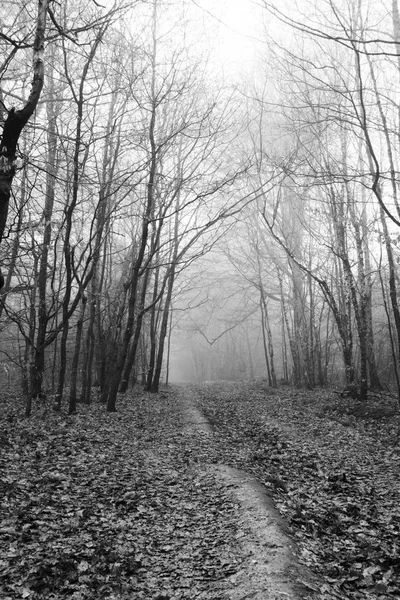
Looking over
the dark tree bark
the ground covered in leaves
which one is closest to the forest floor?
the ground covered in leaves

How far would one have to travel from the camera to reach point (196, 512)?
214 inches

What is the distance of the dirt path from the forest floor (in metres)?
0.02

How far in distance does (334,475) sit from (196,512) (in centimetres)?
250

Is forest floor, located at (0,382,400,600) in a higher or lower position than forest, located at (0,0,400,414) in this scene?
lower

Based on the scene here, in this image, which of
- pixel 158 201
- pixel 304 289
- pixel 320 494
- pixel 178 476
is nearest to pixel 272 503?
pixel 320 494

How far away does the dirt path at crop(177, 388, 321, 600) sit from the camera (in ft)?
11.8

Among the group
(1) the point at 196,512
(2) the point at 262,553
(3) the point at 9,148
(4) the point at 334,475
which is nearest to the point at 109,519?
(1) the point at 196,512

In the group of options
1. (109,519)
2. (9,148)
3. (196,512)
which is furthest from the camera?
(196,512)

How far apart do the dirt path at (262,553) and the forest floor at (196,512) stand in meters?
0.02

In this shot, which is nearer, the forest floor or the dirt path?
the dirt path

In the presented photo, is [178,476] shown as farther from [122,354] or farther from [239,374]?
[239,374]

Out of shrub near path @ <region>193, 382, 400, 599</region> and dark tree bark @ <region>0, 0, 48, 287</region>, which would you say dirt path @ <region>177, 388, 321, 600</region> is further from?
dark tree bark @ <region>0, 0, 48, 287</region>

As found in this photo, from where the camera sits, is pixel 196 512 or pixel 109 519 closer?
pixel 109 519

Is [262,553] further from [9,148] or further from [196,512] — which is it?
[9,148]
